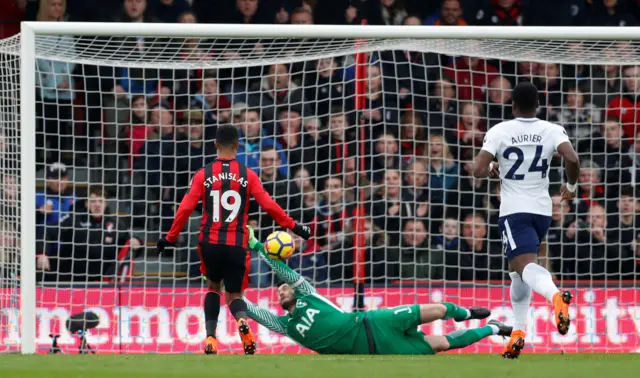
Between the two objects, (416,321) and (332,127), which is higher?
(332,127)

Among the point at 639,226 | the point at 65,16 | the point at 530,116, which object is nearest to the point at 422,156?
the point at 639,226

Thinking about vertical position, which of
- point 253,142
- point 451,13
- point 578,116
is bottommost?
point 253,142

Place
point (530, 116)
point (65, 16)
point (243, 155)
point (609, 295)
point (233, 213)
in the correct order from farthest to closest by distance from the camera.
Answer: point (65, 16) → point (243, 155) → point (609, 295) → point (233, 213) → point (530, 116)

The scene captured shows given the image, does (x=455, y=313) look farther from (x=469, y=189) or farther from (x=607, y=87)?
(x=607, y=87)

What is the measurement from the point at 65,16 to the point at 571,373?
8.33 m

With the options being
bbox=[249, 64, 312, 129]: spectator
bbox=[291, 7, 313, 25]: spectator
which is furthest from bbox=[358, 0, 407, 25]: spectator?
bbox=[249, 64, 312, 129]: spectator

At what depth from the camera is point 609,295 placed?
10.6m

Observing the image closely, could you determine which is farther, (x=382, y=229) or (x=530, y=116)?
(x=382, y=229)

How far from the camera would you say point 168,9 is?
1318 cm

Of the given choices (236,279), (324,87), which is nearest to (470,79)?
(324,87)

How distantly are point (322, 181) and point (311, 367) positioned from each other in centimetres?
463

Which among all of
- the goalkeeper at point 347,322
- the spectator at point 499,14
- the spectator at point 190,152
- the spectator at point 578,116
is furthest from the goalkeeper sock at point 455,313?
the spectator at point 499,14

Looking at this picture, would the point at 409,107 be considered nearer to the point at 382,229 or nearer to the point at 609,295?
the point at 382,229

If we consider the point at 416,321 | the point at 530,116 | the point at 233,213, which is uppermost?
the point at 530,116
